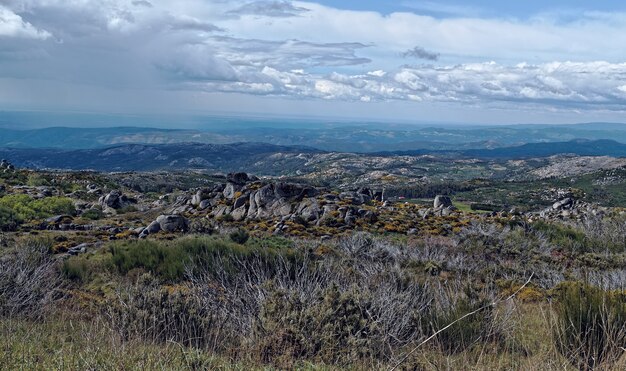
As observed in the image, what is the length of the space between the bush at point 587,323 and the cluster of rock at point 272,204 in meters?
21.9

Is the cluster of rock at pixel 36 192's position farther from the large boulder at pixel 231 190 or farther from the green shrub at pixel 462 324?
the green shrub at pixel 462 324

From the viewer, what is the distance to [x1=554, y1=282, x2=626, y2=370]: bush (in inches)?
192

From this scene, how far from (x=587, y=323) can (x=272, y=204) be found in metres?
28.6

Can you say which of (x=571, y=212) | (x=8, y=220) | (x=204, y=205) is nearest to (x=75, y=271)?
(x=8, y=220)

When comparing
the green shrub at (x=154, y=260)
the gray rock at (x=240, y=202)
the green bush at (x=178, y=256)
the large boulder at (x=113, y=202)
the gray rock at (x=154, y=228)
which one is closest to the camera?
the green bush at (x=178, y=256)

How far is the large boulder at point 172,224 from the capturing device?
24.7m

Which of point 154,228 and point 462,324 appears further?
point 154,228

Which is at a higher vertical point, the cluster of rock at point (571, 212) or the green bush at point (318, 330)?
the green bush at point (318, 330)

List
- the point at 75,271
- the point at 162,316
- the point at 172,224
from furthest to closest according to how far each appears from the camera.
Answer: the point at 172,224 < the point at 75,271 < the point at 162,316

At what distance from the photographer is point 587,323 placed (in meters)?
5.12

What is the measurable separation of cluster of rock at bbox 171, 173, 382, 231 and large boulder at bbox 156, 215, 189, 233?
5064 mm

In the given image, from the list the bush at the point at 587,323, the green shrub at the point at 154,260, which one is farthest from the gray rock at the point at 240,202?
the bush at the point at 587,323

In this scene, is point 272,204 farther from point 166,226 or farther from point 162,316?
point 162,316

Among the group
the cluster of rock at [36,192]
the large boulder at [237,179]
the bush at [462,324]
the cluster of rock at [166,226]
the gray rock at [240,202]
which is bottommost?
the cluster of rock at [36,192]
